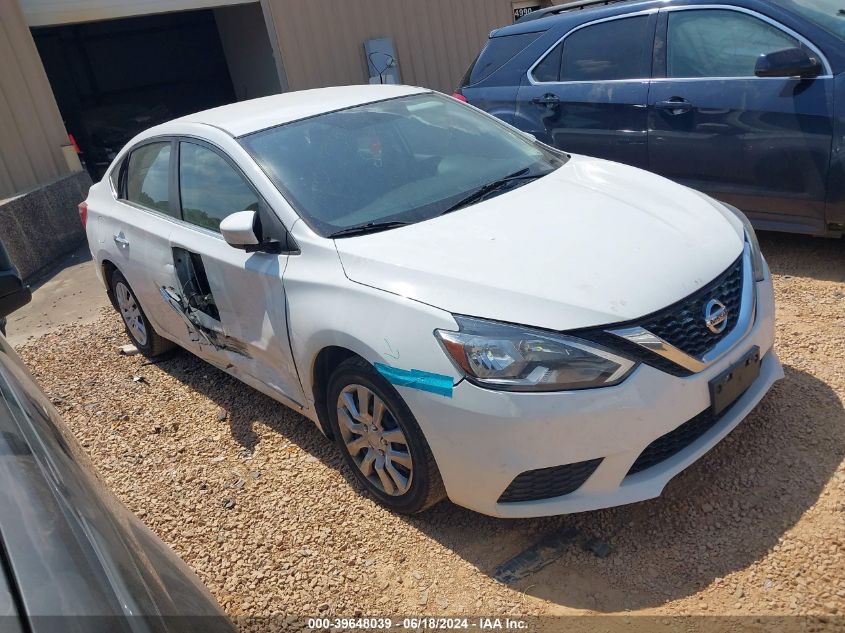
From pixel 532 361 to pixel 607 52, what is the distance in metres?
3.74

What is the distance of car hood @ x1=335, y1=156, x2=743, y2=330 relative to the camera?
2.52 m

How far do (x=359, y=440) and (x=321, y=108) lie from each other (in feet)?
6.11

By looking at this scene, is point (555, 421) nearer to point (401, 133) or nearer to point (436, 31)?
point (401, 133)

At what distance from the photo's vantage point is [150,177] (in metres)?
4.48

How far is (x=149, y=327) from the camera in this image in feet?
16.1

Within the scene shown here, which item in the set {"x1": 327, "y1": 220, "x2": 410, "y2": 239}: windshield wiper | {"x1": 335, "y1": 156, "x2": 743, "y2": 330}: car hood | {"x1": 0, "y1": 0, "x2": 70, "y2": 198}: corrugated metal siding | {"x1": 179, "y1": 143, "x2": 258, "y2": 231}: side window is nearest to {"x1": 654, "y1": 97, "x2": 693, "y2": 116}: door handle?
{"x1": 335, "y1": 156, "x2": 743, "y2": 330}: car hood

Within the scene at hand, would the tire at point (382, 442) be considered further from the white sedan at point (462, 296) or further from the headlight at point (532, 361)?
the headlight at point (532, 361)

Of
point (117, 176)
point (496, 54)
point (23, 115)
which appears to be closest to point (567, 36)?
point (496, 54)

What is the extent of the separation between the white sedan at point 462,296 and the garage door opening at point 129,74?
1043 centimetres

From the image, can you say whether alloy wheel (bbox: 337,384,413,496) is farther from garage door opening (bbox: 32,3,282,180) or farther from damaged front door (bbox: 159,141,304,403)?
garage door opening (bbox: 32,3,282,180)

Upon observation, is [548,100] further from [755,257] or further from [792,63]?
[755,257]

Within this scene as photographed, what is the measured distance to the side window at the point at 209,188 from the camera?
11.7 ft

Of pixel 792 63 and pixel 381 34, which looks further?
pixel 381 34

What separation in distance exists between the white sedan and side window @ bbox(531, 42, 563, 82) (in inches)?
71.9
